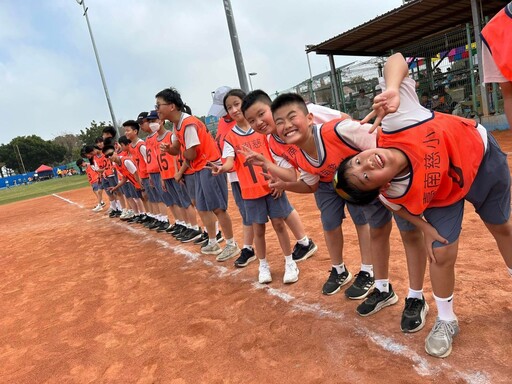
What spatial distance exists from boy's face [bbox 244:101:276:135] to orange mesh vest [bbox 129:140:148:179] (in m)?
4.38

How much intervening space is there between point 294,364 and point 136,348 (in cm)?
137

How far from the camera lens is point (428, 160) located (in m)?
1.87

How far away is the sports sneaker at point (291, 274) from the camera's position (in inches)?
146

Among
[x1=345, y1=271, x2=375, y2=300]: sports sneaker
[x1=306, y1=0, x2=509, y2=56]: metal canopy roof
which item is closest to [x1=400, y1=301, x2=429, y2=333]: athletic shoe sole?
[x1=345, y1=271, x2=375, y2=300]: sports sneaker

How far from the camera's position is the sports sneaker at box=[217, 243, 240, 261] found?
4.92m

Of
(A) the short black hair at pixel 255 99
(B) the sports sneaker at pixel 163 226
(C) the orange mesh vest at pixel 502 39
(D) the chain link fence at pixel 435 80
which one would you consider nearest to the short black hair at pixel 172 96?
(A) the short black hair at pixel 255 99

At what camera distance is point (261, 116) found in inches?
122

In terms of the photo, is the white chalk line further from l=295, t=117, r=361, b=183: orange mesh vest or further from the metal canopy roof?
the metal canopy roof

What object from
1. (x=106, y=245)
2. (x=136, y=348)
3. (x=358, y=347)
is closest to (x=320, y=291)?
(x=358, y=347)

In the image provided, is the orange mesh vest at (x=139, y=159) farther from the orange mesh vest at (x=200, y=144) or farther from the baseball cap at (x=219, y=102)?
the baseball cap at (x=219, y=102)

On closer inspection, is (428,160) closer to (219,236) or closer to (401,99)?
(401,99)

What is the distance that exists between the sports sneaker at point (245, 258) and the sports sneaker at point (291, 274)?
0.81 metres

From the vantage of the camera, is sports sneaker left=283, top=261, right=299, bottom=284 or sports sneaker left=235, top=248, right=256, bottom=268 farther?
sports sneaker left=235, top=248, right=256, bottom=268

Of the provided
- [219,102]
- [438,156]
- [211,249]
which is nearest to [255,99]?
[219,102]
